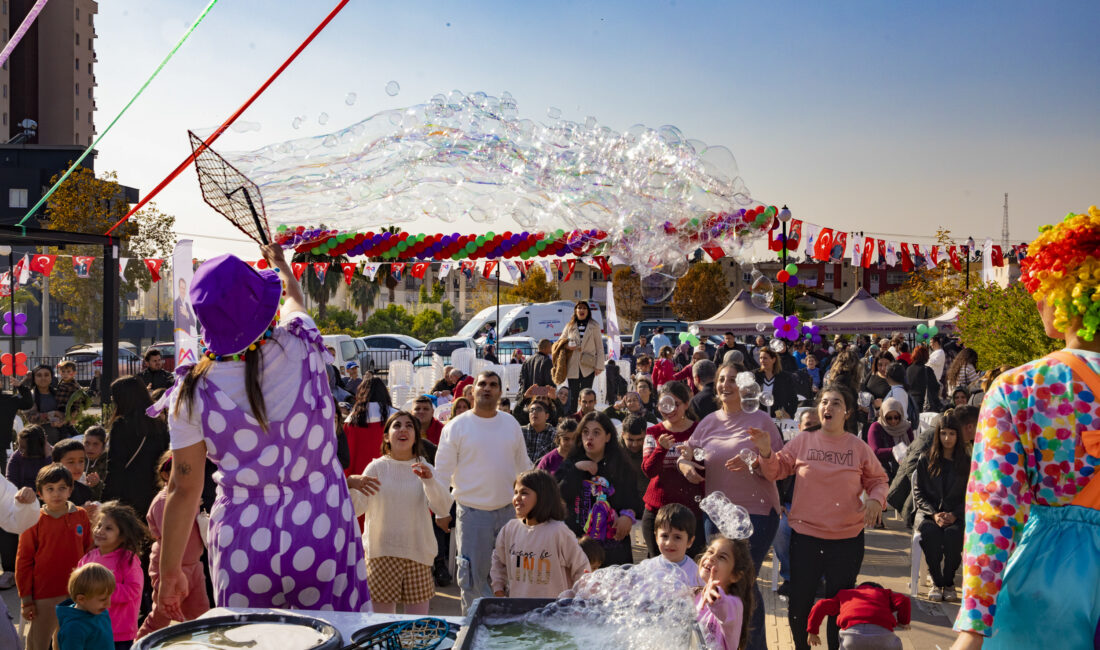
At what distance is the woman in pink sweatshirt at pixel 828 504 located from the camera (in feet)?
17.4

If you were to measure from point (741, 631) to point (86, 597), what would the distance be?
2832 mm

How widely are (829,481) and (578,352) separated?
236 inches

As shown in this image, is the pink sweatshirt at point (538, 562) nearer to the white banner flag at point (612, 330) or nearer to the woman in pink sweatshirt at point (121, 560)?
the woman in pink sweatshirt at point (121, 560)

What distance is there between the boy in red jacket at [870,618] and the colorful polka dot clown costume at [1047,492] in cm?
147

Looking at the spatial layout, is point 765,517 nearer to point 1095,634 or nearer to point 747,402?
point 747,402

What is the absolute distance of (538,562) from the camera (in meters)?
4.80

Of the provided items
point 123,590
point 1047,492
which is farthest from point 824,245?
point 1047,492

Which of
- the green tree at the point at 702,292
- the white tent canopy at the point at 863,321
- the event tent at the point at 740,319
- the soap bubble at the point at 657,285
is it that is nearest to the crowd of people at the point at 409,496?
the soap bubble at the point at 657,285

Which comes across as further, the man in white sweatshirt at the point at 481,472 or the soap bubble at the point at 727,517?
the man in white sweatshirt at the point at 481,472

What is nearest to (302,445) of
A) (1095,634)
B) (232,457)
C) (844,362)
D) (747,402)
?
(232,457)

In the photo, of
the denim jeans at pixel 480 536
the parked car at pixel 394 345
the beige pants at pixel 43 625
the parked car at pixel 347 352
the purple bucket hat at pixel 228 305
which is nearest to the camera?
the purple bucket hat at pixel 228 305

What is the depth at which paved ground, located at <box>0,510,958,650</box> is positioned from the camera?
603 centimetres

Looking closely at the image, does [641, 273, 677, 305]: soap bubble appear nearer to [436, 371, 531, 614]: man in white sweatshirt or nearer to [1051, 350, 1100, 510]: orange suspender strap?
[436, 371, 531, 614]: man in white sweatshirt

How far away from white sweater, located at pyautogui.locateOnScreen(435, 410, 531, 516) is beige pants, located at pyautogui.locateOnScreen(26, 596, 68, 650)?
2.23 m
